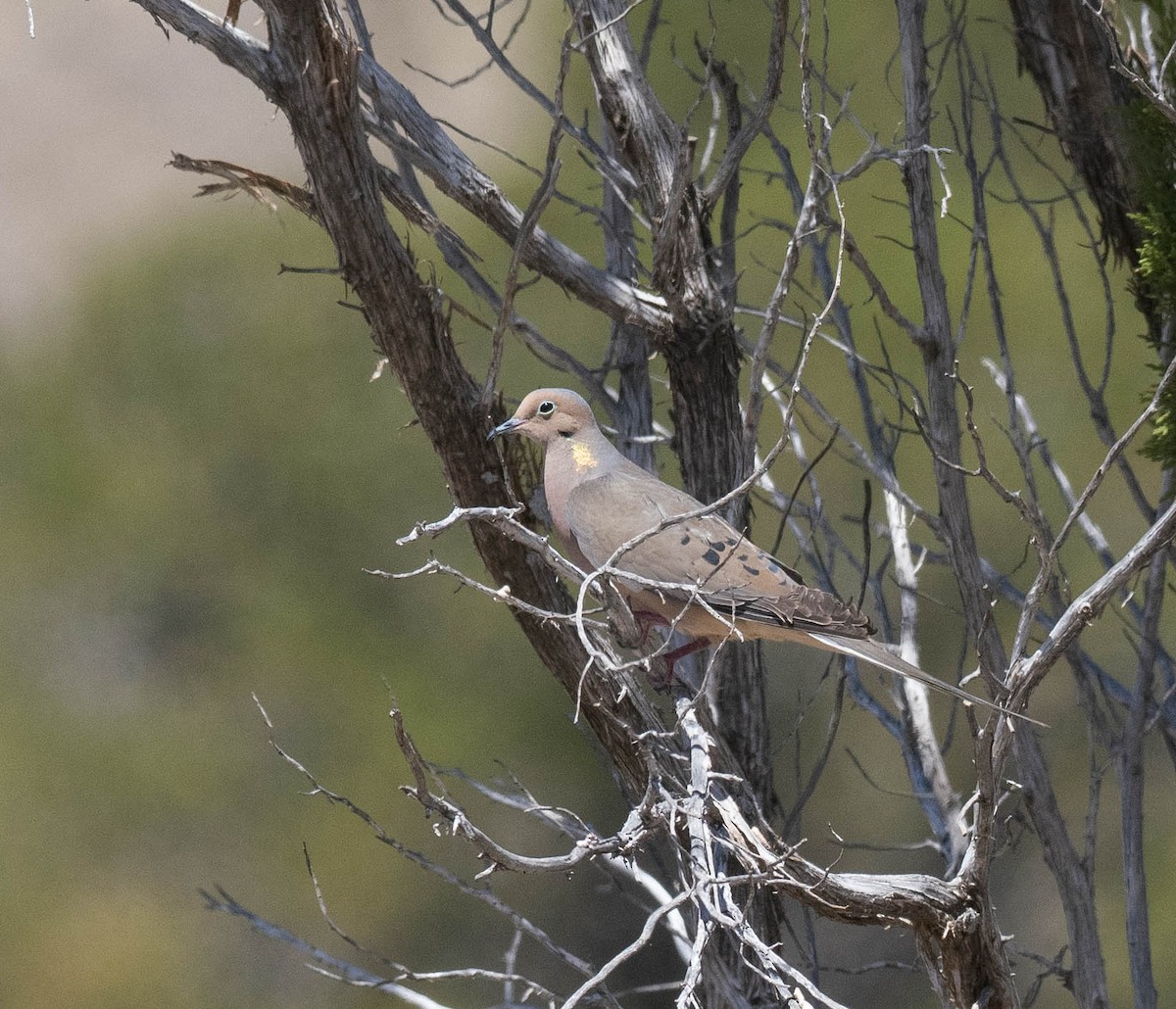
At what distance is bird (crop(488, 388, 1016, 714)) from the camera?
9.21 ft

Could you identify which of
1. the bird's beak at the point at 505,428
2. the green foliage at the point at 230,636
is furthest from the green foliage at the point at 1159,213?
the green foliage at the point at 230,636

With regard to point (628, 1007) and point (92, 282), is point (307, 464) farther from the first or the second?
point (628, 1007)

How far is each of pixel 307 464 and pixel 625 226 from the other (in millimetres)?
7209

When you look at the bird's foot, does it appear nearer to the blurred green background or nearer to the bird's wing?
the bird's wing

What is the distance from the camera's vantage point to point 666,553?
3.07 metres

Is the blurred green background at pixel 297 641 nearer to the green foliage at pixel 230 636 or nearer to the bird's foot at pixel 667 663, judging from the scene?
the green foliage at pixel 230 636

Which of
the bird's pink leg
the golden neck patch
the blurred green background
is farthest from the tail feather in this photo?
the blurred green background

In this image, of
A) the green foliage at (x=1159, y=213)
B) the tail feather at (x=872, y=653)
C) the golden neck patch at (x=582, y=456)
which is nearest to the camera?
the tail feather at (x=872, y=653)

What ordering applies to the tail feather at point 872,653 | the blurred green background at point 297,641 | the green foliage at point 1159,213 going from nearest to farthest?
the tail feather at point 872,653, the green foliage at point 1159,213, the blurred green background at point 297,641

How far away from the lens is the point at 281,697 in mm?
9984

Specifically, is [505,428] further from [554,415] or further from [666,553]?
[666,553]

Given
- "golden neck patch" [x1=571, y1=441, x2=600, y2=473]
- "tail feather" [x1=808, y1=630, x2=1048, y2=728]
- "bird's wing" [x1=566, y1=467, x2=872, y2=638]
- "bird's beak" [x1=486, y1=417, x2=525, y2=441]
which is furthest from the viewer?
"golden neck patch" [x1=571, y1=441, x2=600, y2=473]

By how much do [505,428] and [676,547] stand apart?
0.49 m

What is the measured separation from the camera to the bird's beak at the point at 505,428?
3031 mm
